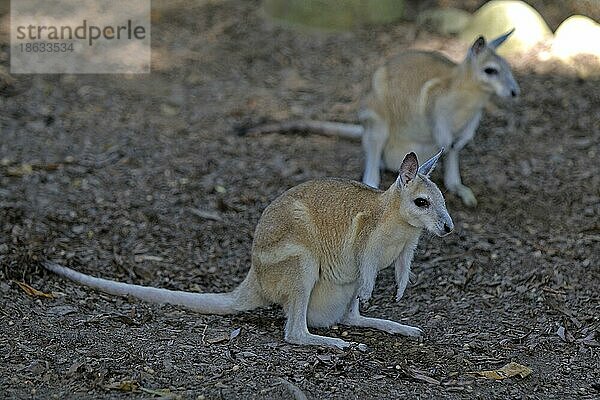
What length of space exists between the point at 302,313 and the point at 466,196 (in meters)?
2.48

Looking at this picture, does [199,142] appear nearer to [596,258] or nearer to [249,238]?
[249,238]

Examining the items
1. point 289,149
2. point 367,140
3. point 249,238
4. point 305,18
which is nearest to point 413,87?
point 367,140

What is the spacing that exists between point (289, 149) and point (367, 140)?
88 centimetres

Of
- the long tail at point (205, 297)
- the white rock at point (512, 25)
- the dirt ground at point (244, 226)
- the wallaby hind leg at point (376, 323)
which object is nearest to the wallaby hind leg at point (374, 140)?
the dirt ground at point (244, 226)

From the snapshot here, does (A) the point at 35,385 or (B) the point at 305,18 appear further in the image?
(B) the point at 305,18

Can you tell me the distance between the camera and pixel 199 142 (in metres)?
8.17

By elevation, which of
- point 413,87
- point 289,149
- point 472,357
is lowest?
point 472,357

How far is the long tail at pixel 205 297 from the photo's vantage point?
17.5ft

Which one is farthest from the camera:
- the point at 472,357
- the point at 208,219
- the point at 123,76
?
the point at 123,76

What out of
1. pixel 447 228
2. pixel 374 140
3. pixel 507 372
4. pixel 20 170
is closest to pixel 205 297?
pixel 447 228

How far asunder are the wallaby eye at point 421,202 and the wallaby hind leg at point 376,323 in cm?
78

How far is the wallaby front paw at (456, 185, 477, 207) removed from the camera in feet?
23.3

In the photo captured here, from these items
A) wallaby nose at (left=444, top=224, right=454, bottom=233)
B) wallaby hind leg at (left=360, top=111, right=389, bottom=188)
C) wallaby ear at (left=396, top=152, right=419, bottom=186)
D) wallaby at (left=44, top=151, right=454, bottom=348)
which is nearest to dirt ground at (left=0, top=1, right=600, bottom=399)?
wallaby at (left=44, top=151, right=454, bottom=348)

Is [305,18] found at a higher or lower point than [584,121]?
higher
